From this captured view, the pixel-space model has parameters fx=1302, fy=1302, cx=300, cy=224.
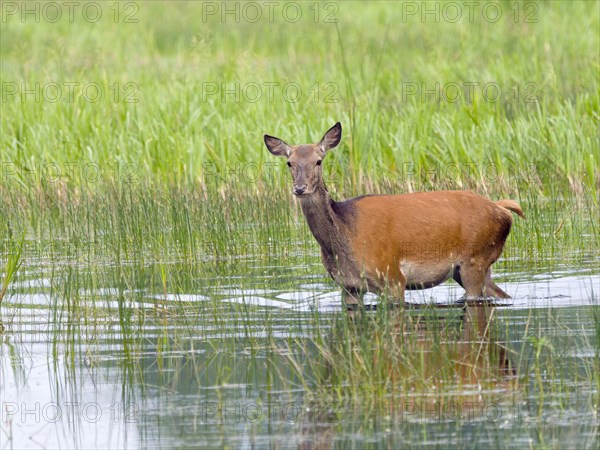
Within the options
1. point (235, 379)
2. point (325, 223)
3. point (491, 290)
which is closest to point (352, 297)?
point (325, 223)

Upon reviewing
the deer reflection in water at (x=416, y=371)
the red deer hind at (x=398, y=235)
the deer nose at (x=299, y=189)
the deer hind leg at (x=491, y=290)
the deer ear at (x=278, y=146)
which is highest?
the deer ear at (x=278, y=146)

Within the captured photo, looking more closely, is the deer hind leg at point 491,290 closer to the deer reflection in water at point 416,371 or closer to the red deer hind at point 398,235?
the red deer hind at point 398,235

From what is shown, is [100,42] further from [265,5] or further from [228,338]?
[228,338]

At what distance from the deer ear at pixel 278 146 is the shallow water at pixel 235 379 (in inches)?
44.1

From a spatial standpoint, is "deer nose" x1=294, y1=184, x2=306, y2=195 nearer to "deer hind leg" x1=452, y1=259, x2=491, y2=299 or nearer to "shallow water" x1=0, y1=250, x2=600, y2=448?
"shallow water" x1=0, y1=250, x2=600, y2=448

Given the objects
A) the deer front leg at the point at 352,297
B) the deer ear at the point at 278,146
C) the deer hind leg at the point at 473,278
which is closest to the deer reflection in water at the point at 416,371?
the deer front leg at the point at 352,297

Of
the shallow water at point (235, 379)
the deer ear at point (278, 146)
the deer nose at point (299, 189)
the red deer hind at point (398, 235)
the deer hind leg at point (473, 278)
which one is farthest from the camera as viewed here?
the deer ear at point (278, 146)

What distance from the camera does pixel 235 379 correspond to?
299 inches

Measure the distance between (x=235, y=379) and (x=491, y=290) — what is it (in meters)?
3.49

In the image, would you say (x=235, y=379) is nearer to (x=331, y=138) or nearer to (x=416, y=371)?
(x=416, y=371)

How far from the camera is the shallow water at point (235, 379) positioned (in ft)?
20.9

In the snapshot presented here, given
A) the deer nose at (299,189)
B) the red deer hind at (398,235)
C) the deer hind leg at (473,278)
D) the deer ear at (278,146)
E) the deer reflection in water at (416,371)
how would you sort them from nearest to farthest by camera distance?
the deer reflection in water at (416,371) < the deer nose at (299,189) < the red deer hind at (398,235) < the deer hind leg at (473,278) < the deer ear at (278,146)

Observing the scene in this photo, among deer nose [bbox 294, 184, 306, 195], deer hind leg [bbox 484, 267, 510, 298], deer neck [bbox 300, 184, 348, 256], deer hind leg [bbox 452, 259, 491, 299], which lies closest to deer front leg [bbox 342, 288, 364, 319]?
deer neck [bbox 300, 184, 348, 256]

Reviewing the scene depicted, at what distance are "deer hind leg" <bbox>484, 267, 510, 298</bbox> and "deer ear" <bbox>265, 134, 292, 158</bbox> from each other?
190 centimetres
